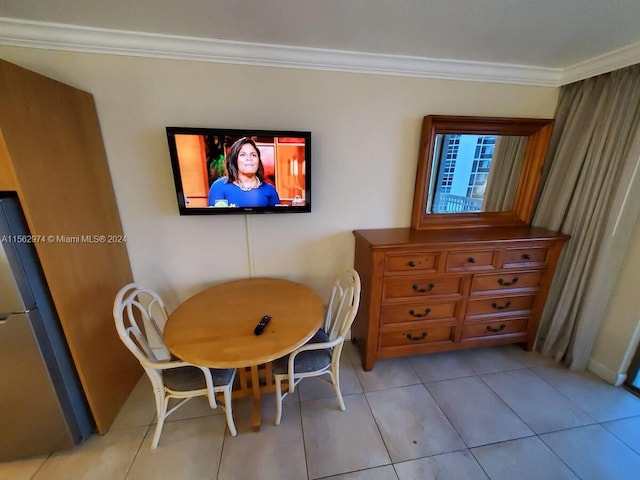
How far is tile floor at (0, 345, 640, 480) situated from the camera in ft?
4.29

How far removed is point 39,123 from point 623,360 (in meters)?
3.77

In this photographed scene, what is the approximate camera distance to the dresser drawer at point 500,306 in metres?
1.94

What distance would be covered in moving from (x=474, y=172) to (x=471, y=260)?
28.3 inches

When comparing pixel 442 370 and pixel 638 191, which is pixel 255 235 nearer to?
pixel 442 370

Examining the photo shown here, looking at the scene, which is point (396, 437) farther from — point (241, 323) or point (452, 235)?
point (452, 235)

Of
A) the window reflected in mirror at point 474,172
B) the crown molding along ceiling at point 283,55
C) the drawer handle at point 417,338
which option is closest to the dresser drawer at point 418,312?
the drawer handle at point 417,338

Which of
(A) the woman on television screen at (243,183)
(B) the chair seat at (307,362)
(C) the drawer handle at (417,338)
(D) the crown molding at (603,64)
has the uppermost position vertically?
(D) the crown molding at (603,64)

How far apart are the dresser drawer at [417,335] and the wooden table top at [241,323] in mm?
684

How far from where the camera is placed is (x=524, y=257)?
6.15 ft

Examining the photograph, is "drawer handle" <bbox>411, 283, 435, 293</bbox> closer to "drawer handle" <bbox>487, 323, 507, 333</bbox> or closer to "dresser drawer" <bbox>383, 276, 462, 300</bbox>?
"dresser drawer" <bbox>383, 276, 462, 300</bbox>

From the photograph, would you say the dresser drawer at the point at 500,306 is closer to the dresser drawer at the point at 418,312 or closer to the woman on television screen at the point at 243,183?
the dresser drawer at the point at 418,312

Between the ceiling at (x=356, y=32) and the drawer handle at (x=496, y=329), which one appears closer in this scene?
the ceiling at (x=356, y=32)

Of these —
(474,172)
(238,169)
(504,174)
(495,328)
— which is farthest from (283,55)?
(495,328)

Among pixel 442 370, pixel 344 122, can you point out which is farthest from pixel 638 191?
pixel 344 122
